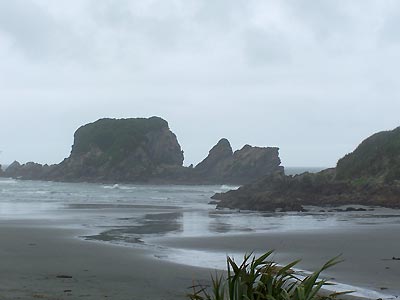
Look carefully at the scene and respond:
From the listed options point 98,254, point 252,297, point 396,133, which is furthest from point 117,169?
point 252,297

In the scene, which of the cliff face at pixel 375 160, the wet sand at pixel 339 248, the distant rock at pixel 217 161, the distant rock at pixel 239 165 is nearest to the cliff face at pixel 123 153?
the distant rock at pixel 217 161

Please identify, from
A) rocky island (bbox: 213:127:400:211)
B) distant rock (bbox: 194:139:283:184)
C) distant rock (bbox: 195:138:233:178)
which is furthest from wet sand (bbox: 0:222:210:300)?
distant rock (bbox: 195:138:233:178)

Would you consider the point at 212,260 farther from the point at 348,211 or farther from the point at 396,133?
the point at 396,133

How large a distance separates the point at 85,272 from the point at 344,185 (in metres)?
30.4

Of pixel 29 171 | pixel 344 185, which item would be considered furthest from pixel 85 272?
pixel 29 171

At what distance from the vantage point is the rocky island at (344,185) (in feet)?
112

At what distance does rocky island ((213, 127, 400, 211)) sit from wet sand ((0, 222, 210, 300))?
1878 centimetres

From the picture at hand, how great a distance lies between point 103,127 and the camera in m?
117

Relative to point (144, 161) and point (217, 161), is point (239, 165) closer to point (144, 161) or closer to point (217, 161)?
point (217, 161)

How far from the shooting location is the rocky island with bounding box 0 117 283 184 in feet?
308

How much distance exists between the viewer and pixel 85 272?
11.3 metres

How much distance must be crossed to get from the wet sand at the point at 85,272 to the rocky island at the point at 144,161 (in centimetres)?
7523

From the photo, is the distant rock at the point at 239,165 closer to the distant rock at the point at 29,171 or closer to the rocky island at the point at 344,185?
the distant rock at the point at 29,171

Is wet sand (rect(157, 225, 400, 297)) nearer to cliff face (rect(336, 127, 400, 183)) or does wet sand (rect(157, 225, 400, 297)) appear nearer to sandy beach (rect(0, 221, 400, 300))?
sandy beach (rect(0, 221, 400, 300))
